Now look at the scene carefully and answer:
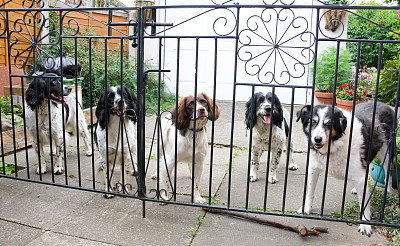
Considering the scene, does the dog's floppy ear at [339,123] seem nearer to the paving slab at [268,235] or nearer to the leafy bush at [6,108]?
the paving slab at [268,235]

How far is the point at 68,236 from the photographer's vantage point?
2.54 meters

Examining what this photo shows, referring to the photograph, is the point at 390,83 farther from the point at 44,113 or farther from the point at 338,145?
the point at 44,113

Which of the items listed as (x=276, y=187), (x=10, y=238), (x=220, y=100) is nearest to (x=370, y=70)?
(x=220, y=100)

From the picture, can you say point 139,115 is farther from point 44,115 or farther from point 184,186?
point 44,115

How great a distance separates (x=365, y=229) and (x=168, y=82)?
7.02 meters

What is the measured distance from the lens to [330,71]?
277 inches

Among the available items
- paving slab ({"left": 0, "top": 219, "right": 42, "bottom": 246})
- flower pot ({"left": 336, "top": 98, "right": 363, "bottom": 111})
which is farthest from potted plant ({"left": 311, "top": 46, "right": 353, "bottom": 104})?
paving slab ({"left": 0, "top": 219, "right": 42, "bottom": 246})

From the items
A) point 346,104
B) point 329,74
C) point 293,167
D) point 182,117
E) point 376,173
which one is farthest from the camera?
point 329,74

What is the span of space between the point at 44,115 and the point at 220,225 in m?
2.45

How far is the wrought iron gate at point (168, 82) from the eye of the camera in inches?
99.5

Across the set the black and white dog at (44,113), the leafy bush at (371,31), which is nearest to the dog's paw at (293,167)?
the black and white dog at (44,113)

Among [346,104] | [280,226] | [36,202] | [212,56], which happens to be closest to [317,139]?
[280,226]

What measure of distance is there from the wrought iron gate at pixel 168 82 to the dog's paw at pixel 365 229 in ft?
0.39

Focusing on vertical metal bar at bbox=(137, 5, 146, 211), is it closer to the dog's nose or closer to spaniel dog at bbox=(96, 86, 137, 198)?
spaniel dog at bbox=(96, 86, 137, 198)
